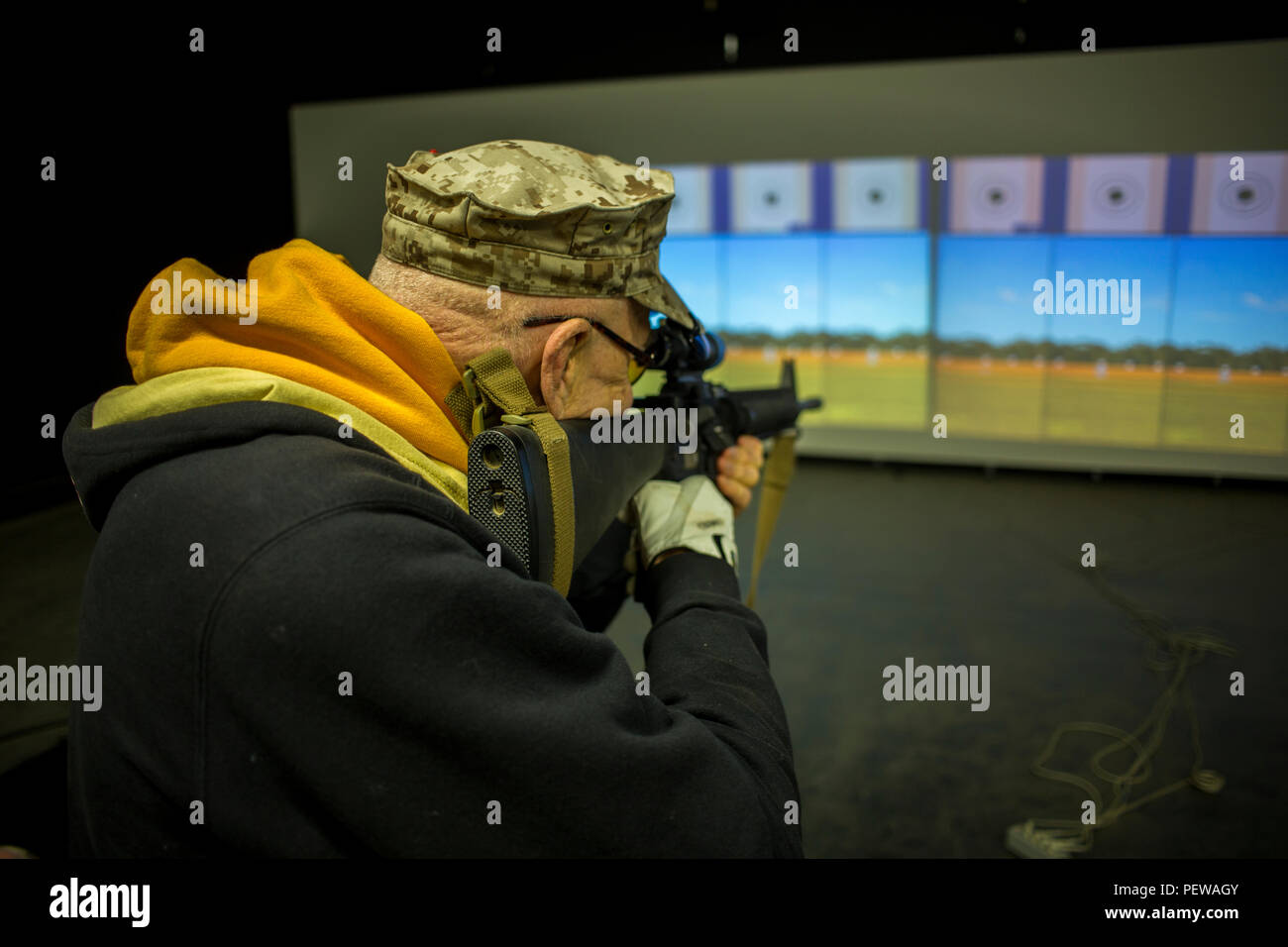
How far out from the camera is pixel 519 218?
868 millimetres

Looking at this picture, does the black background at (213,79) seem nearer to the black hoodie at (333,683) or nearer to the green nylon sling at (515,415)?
the green nylon sling at (515,415)

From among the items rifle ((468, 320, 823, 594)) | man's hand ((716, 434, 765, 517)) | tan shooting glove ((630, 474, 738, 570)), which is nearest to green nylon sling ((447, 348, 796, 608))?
rifle ((468, 320, 823, 594))

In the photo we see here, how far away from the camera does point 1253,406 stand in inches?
156

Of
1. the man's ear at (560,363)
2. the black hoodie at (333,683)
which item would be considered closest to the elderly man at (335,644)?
the black hoodie at (333,683)

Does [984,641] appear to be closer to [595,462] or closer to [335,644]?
[595,462]

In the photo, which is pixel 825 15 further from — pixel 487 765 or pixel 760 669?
pixel 487 765

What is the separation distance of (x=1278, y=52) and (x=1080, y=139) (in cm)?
73

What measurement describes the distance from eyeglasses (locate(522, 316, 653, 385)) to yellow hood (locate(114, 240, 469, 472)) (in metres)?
0.10

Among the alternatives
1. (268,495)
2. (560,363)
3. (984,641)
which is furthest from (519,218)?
(984,641)

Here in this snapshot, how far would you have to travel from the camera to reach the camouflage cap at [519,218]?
0.88 metres

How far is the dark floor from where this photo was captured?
6.68ft

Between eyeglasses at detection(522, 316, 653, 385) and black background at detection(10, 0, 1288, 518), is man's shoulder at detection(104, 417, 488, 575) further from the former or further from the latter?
black background at detection(10, 0, 1288, 518)

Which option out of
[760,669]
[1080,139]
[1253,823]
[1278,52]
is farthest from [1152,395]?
[760,669]

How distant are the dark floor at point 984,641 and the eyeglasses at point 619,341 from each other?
1.03m
